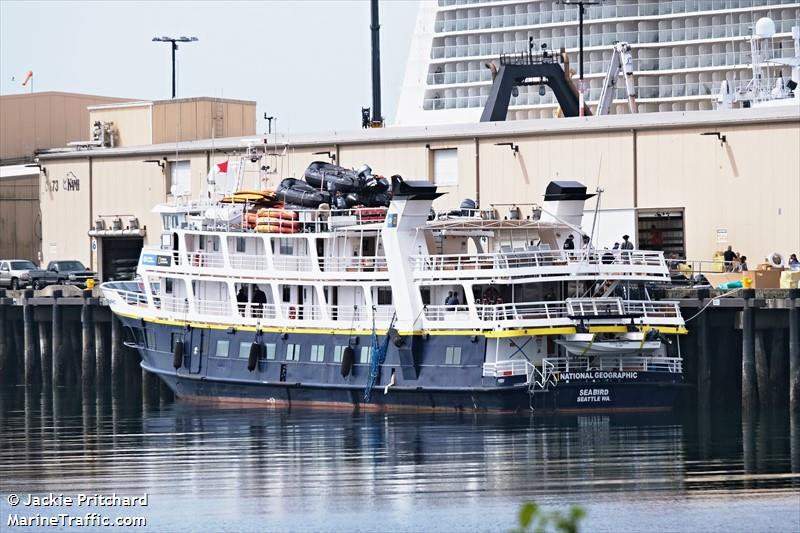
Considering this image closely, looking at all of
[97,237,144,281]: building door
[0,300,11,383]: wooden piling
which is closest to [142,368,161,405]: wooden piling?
[0,300,11,383]: wooden piling

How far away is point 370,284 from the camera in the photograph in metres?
43.5

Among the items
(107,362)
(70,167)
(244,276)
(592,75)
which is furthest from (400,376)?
(592,75)

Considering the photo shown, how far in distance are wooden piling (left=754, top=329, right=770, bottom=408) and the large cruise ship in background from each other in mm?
40408

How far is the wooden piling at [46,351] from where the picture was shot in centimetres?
5444

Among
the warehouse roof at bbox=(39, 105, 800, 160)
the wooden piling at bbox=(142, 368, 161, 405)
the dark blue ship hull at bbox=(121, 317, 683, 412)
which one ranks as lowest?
the wooden piling at bbox=(142, 368, 161, 405)

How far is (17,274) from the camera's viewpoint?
63.1 m

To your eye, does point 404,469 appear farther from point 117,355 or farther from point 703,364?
point 117,355

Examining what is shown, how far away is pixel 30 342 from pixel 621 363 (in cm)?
2176

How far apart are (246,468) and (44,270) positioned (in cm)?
2858

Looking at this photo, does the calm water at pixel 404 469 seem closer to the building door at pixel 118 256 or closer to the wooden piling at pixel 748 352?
the wooden piling at pixel 748 352

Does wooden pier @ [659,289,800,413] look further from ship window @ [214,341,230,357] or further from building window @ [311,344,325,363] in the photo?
ship window @ [214,341,230,357]

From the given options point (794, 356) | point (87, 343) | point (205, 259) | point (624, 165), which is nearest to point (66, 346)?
point (87, 343)

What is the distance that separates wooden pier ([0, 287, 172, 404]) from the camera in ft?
172

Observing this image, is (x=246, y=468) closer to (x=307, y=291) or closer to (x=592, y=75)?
(x=307, y=291)
